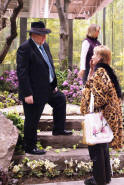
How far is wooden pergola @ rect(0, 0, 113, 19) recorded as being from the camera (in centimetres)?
1378

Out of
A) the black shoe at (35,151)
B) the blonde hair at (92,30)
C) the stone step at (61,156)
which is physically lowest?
the stone step at (61,156)

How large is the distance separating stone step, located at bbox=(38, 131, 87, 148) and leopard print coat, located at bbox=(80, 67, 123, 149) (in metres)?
1.28

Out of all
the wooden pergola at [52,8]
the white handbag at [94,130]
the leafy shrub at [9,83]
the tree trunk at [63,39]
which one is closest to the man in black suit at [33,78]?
the white handbag at [94,130]

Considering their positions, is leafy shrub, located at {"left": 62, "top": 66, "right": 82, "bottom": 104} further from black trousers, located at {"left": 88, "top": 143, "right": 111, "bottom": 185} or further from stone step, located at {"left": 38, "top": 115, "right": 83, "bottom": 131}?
black trousers, located at {"left": 88, "top": 143, "right": 111, "bottom": 185}

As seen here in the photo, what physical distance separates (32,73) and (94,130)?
49.8 inches

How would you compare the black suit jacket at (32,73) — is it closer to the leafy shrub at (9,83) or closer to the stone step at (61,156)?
the stone step at (61,156)

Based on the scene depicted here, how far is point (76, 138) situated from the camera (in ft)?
15.4

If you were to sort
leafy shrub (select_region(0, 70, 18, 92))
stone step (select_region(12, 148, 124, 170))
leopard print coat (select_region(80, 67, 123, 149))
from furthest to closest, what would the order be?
leafy shrub (select_region(0, 70, 18, 92)) → stone step (select_region(12, 148, 124, 170)) → leopard print coat (select_region(80, 67, 123, 149))

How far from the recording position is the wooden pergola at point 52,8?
13781 millimetres

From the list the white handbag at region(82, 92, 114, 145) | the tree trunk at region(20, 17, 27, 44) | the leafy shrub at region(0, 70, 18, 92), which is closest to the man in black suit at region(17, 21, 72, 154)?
the white handbag at region(82, 92, 114, 145)

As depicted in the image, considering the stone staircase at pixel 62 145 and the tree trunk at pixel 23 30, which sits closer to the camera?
the stone staircase at pixel 62 145

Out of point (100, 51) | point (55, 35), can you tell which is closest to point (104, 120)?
point (100, 51)

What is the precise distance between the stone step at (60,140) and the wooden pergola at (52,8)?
9887mm

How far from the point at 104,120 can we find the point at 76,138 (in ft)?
4.61
